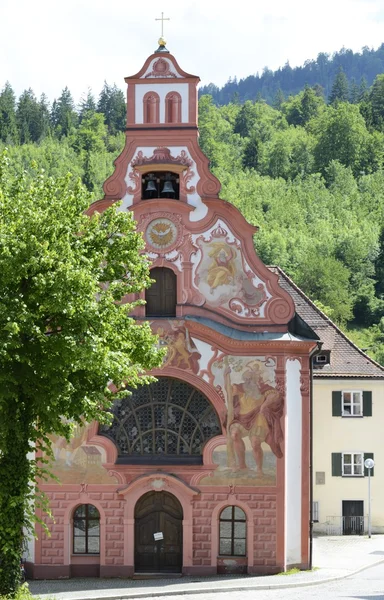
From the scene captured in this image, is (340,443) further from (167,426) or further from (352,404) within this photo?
(167,426)

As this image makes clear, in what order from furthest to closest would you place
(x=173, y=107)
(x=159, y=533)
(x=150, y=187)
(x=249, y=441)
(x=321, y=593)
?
1. (x=173, y=107)
2. (x=150, y=187)
3. (x=159, y=533)
4. (x=249, y=441)
5. (x=321, y=593)

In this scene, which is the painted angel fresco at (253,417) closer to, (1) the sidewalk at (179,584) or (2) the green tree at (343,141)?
(1) the sidewalk at (179,584)

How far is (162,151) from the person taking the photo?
42.9m

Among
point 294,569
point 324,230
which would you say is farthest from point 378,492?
point 324,230

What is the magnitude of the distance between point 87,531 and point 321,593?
324 inches

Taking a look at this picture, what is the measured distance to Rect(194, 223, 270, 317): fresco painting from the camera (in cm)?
4250

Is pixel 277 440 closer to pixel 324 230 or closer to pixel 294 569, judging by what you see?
pixel 294 569

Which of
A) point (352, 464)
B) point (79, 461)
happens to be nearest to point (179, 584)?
point (79, 461)

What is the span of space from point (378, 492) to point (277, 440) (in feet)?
48.7

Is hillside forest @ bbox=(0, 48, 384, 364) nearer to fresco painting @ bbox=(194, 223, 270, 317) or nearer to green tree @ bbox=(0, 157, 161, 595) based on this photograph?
fresco painting @ bbox=(194, 223, 270, 317)

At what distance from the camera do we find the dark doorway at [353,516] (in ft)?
181

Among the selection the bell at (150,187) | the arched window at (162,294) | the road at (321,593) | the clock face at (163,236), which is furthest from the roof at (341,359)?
the road at (321,593)

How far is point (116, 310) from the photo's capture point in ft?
110

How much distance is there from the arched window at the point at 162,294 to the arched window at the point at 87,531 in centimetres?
633
